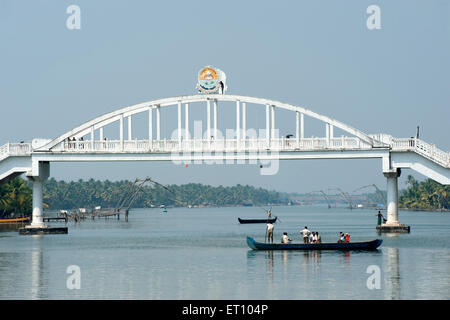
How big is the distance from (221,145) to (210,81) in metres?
7.06

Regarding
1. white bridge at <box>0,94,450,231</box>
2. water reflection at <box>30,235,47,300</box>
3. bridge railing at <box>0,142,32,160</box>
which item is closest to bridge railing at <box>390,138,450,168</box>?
white bridge at <box>0,94,450,231</box>

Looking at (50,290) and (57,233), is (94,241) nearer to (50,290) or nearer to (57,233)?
(57,233)

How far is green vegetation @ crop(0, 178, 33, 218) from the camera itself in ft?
432

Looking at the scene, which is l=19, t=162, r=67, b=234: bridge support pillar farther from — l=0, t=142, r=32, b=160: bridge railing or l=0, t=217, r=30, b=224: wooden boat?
l=0, t=217, r=30, b=224: wooden boat

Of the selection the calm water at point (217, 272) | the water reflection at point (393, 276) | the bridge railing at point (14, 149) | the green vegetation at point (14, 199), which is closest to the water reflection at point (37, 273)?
the calm water at point (217, 272)

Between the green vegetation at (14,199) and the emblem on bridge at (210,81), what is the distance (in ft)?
194

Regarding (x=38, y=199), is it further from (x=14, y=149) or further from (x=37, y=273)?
(x=37, y=273)

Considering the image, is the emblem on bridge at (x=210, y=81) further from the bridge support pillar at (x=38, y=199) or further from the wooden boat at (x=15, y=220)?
the wooden boat at (x=15, y=220)

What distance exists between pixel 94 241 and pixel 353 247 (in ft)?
102

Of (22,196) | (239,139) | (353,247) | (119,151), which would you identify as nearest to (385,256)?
(353,247)

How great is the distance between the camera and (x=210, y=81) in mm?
81562

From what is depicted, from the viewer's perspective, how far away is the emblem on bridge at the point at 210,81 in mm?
81438

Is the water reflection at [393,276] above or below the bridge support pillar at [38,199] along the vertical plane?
below

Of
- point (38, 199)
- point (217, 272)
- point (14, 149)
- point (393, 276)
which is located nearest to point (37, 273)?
point (217, 272)
